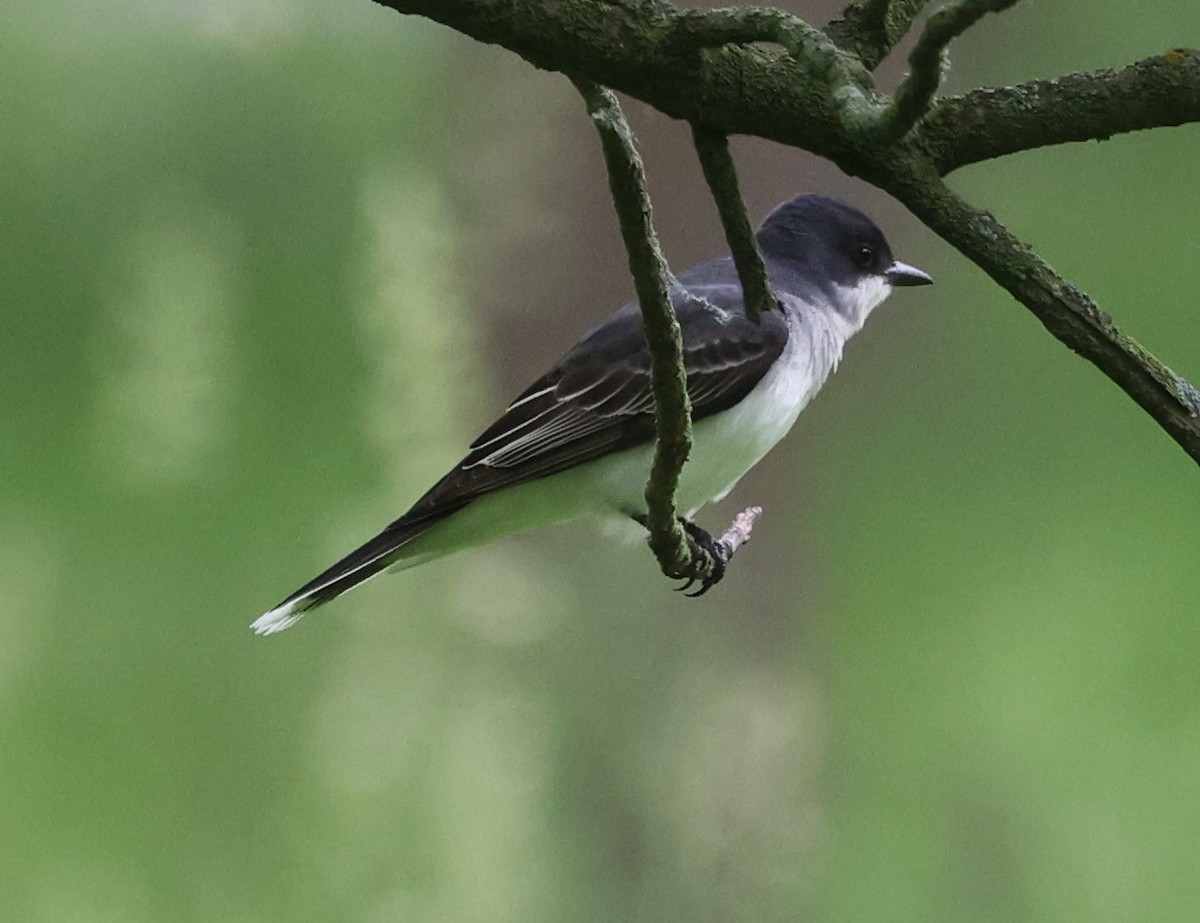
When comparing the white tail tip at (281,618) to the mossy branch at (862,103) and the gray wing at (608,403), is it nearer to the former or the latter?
the gray wing at (608,403)

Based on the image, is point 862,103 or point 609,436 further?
point 609,436

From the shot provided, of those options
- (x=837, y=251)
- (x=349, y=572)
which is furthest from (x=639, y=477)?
(x=837, y=251)

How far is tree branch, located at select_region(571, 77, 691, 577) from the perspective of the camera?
81 cm

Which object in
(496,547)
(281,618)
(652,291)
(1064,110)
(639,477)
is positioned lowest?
(496,547)

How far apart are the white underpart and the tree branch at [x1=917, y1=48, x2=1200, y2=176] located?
62cm

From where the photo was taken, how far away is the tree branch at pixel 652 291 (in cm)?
81

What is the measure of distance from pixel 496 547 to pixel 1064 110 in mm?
1339

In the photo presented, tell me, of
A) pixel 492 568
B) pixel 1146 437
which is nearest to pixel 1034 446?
pixel 1146 437

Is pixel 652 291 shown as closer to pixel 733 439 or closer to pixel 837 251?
pixel 733 439

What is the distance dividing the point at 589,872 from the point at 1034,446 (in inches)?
32.8

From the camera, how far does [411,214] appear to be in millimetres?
2170

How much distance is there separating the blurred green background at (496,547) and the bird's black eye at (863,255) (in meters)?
0.35

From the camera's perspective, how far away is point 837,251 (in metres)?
1.78

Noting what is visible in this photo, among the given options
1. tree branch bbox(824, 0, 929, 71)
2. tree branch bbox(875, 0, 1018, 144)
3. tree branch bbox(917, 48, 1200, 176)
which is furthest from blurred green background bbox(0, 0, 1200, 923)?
tree branch bbox(875, 0, 1018, 144)
